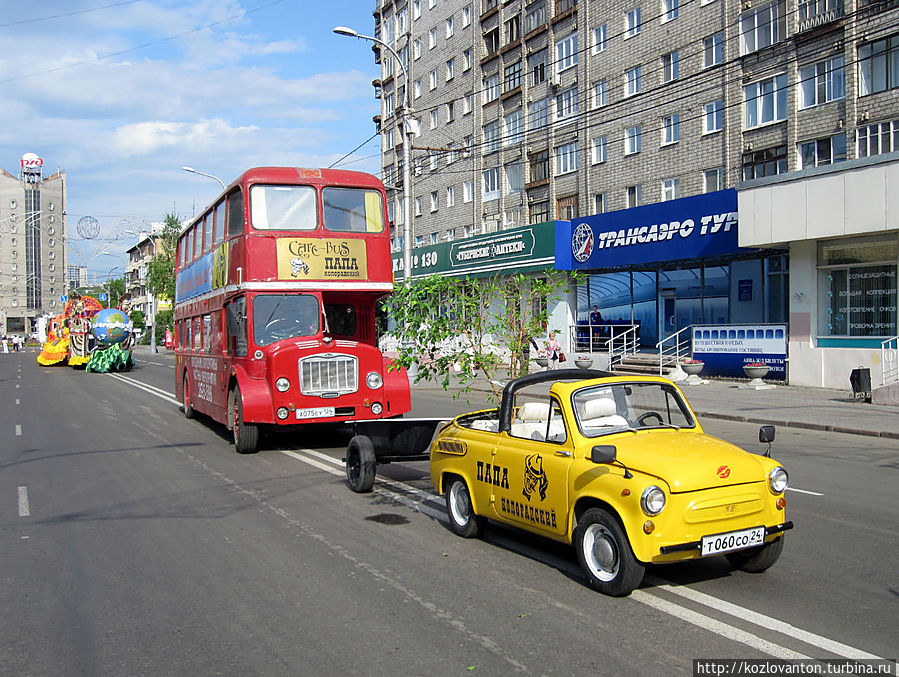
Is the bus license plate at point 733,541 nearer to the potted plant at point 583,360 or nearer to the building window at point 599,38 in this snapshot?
the potted plant at point 583,360

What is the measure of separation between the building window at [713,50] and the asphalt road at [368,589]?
22.7 metres

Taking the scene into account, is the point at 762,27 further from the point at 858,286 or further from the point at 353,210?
the point at 353,210

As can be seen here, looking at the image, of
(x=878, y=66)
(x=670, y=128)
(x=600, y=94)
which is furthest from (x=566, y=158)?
(x=878, y=66)

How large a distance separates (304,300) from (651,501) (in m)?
8.48

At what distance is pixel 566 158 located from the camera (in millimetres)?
37188

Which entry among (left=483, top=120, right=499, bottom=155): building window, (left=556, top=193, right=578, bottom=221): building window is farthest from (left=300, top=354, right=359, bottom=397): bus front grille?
(left=483, top=120, right=499, bottom=155): building window

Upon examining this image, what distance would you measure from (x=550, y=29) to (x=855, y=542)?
35728 millimetres

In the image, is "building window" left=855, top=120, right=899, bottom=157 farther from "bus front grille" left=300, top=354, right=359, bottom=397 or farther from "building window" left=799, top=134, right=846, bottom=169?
"bus front grille" left=300, top=354, right=359, bottom=397

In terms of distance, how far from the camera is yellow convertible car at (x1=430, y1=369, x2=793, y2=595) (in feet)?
16.5

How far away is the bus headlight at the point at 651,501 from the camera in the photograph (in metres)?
4.95

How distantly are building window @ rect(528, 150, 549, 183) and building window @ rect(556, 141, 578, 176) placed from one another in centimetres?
86

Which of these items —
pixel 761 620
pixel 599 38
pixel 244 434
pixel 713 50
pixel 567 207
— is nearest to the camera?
pixel 761 620

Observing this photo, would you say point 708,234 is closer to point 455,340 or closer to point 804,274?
point 804,274

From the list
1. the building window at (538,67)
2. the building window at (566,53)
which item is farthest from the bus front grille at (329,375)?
the building window at (538,67)
